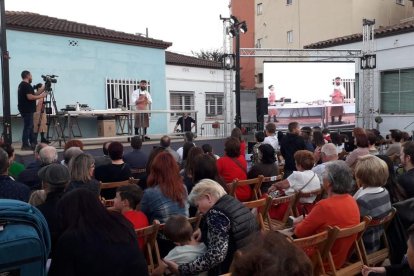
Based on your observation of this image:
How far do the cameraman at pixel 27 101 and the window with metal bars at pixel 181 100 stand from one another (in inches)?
385

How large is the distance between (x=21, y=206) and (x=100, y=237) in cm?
43

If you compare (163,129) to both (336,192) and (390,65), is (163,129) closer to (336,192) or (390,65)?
(390,65)

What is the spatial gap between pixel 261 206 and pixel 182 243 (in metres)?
1.08

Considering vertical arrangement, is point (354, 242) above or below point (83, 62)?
below

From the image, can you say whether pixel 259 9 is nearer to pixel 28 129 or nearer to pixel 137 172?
pixel 28 129

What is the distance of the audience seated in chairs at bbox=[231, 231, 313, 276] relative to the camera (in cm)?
132

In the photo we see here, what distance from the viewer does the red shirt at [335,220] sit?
10.1 feet

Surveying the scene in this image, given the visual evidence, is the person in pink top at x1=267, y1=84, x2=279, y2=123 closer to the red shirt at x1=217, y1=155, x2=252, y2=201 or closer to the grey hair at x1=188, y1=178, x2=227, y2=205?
the red shirt at x1=217, y1=155, x2=252, y2=201

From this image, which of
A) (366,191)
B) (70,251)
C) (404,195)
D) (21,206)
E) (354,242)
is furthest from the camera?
(404,195)

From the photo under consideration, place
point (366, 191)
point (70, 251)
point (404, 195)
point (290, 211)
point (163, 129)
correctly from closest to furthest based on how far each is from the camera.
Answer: point (70, 251) < point (366, 191) < point (404, 195) < point (290, 211) < point (163, 129)

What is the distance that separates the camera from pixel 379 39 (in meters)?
17.1

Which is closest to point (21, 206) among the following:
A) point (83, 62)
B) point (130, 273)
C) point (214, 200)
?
point (130, 273)

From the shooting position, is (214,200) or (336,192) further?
(336,192)

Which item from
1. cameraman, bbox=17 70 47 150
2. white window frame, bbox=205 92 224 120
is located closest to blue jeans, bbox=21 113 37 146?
cameraman, bbox=17 70 47 150
